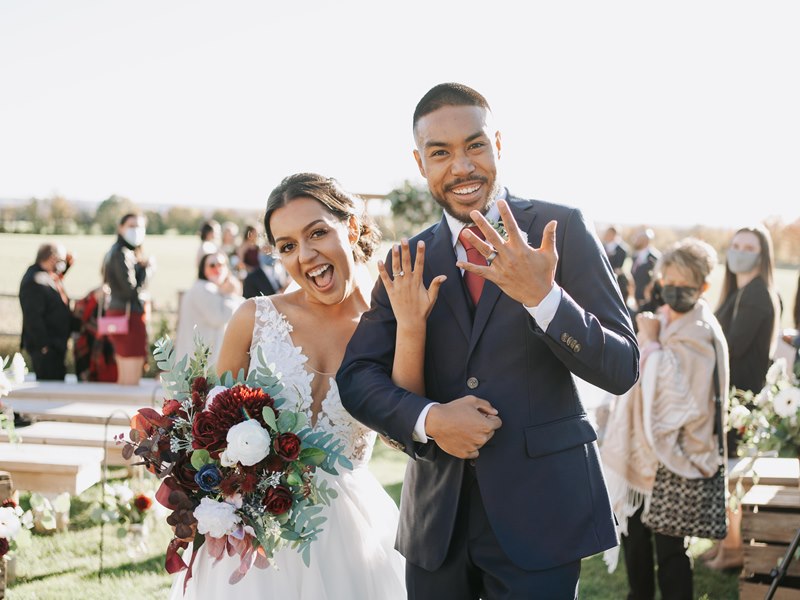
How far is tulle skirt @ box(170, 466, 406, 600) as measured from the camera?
104 inches

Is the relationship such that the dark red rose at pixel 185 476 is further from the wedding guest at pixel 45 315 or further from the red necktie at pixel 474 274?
the wedding guest at pixel 45 315

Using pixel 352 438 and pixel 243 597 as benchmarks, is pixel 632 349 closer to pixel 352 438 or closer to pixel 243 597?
pixel 352 438

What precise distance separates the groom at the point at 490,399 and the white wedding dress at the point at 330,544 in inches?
21.0

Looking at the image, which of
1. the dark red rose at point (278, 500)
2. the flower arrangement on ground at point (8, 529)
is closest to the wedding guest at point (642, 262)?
the flower arrangement on ground at point (8, 529)

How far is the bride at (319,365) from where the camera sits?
2.67 m

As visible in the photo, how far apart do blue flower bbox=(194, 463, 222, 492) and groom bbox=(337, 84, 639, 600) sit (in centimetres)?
39

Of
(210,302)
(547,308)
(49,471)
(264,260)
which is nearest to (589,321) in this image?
(547,308)

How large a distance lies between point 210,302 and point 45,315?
7.57 feet

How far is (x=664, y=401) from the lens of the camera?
4117 millimetres

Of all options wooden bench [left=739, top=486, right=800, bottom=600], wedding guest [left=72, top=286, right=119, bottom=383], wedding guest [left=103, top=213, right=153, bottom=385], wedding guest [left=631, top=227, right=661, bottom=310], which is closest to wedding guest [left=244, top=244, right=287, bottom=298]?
wedding guest [left=103, top=213, right=153, bottom=385]

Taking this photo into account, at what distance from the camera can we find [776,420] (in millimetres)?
3766

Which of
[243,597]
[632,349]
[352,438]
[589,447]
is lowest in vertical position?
[243,597]

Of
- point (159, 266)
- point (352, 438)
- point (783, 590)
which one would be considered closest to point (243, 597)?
point (352, 438)

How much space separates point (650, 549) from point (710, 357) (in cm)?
112
